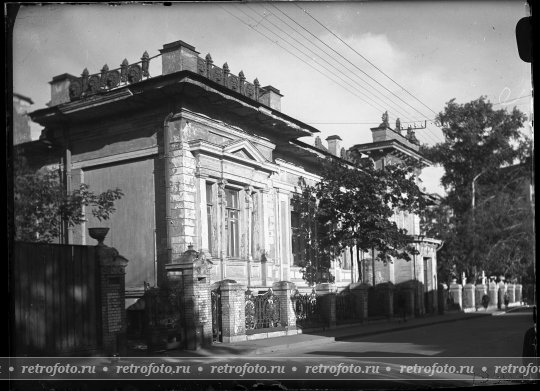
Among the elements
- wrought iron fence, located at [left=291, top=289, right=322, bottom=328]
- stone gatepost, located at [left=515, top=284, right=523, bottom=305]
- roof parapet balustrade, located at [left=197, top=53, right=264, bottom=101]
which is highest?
roof parapet balustrade, located at [left=197, top=53, right=264, bottom=101]

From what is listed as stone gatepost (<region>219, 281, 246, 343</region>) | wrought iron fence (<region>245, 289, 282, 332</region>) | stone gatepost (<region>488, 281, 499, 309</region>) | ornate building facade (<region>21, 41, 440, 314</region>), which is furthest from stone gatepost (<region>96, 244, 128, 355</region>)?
stone gatepost (<region>488, 281, 499, 309</region>)

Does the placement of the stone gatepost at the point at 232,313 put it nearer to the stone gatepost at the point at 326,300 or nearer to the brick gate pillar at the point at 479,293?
the stone gatepost at the point at 326,300

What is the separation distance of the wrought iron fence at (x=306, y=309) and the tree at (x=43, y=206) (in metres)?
8.20

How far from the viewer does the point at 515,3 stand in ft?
23.9

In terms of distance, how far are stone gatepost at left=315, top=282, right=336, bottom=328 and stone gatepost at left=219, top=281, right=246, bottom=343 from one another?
527cm

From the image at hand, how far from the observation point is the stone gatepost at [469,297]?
3897cm

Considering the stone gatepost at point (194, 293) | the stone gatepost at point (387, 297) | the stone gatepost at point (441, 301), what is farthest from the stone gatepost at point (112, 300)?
the stone gatepost at point (441, 301)

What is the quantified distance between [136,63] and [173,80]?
1049 mm

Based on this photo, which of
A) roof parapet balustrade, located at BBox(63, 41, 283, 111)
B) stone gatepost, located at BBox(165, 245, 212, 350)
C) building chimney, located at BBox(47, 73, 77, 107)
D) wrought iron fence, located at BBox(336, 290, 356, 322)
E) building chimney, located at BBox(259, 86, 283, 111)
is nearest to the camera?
building chimney, located at BBox(47, 73, 77, 107)

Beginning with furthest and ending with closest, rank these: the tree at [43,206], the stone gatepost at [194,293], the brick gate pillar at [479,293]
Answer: the brick gate pillar at [479,293] → the stone gatepost at [194,293] → the tree at [43,206]

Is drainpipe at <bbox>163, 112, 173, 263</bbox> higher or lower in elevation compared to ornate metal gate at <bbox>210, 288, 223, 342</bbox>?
Answer: higher

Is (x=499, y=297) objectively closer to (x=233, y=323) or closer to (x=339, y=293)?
(x=339, y=293)

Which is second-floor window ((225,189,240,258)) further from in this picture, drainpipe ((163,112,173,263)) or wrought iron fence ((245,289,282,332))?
drainpipe ((163,112,173,263))

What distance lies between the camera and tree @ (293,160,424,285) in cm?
2186
